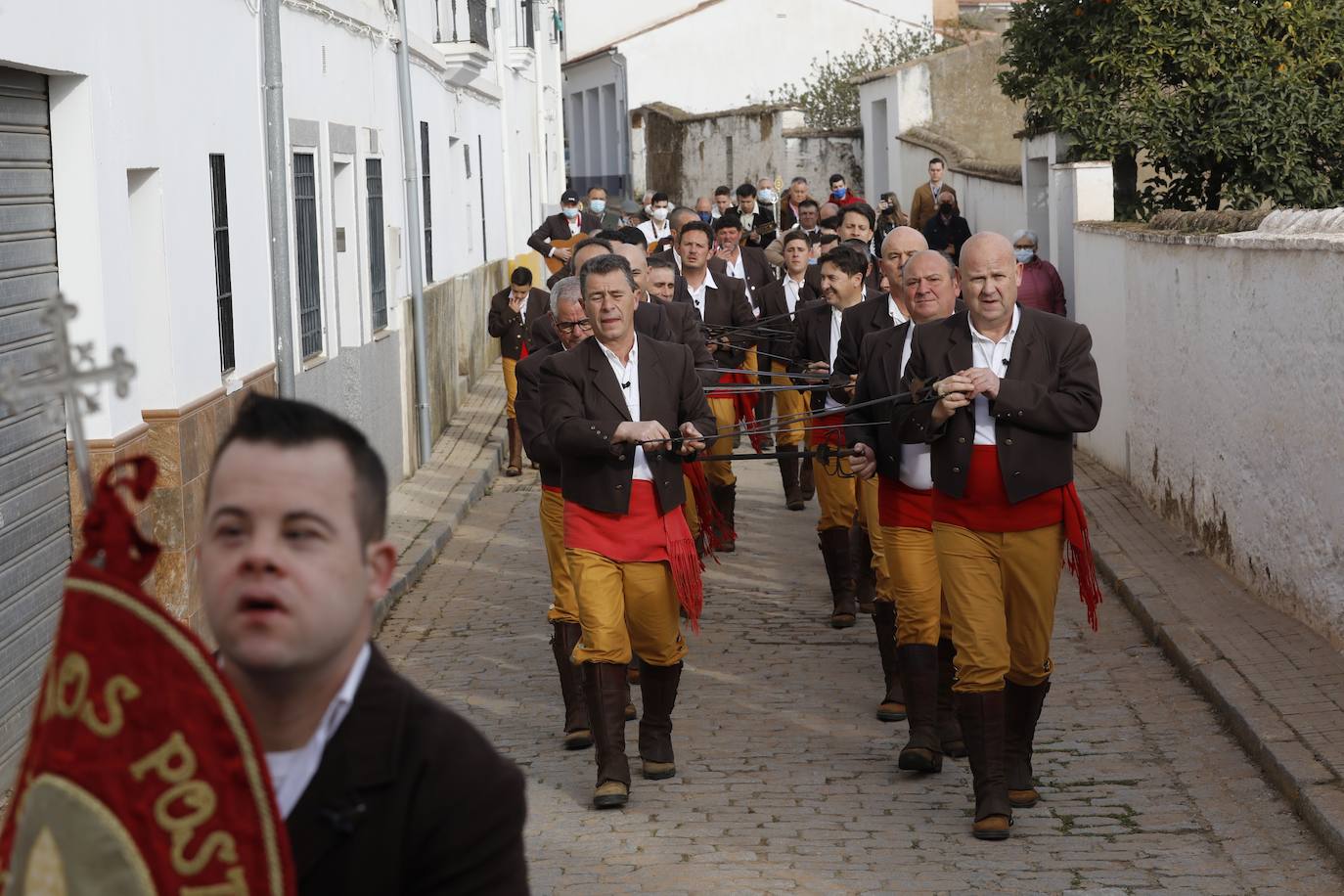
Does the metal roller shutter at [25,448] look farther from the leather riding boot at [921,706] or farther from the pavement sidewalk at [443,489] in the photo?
the leather riding boot at [921,706]

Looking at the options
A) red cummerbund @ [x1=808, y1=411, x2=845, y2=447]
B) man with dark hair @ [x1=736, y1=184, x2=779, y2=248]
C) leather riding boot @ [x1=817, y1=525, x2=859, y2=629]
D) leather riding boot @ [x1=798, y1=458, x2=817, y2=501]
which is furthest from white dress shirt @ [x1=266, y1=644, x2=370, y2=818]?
man with dark hair @ [x1=736, y1=184, x2=779, y2=248]

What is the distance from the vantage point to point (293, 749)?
236 centimetres

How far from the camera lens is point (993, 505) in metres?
6.85

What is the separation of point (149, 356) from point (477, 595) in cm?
333

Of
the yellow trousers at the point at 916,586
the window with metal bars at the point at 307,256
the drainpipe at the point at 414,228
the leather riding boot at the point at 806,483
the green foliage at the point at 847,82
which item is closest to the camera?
the yellow trousers at the point at 916,586

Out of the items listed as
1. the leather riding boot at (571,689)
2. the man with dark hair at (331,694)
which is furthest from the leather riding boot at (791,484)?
the man with dark hair at (331,694)

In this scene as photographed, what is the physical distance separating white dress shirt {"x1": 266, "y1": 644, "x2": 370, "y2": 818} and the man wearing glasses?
19.0ft

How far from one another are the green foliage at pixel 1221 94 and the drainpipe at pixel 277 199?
343 inches

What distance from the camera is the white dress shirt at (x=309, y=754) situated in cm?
233

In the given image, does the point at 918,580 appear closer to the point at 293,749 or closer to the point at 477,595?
the point at 477,595

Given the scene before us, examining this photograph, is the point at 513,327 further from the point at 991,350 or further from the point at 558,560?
the point at 991,350

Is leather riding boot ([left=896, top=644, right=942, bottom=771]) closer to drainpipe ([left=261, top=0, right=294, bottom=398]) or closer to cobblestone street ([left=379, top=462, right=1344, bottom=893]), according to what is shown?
cobblestone street ([left=379, top=462, right=1344, bottom=893])

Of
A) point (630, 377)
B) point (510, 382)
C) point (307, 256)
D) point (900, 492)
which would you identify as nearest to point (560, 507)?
point (630, 377)

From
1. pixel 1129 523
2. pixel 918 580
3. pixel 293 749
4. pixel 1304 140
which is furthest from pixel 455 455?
pixel 293 749
